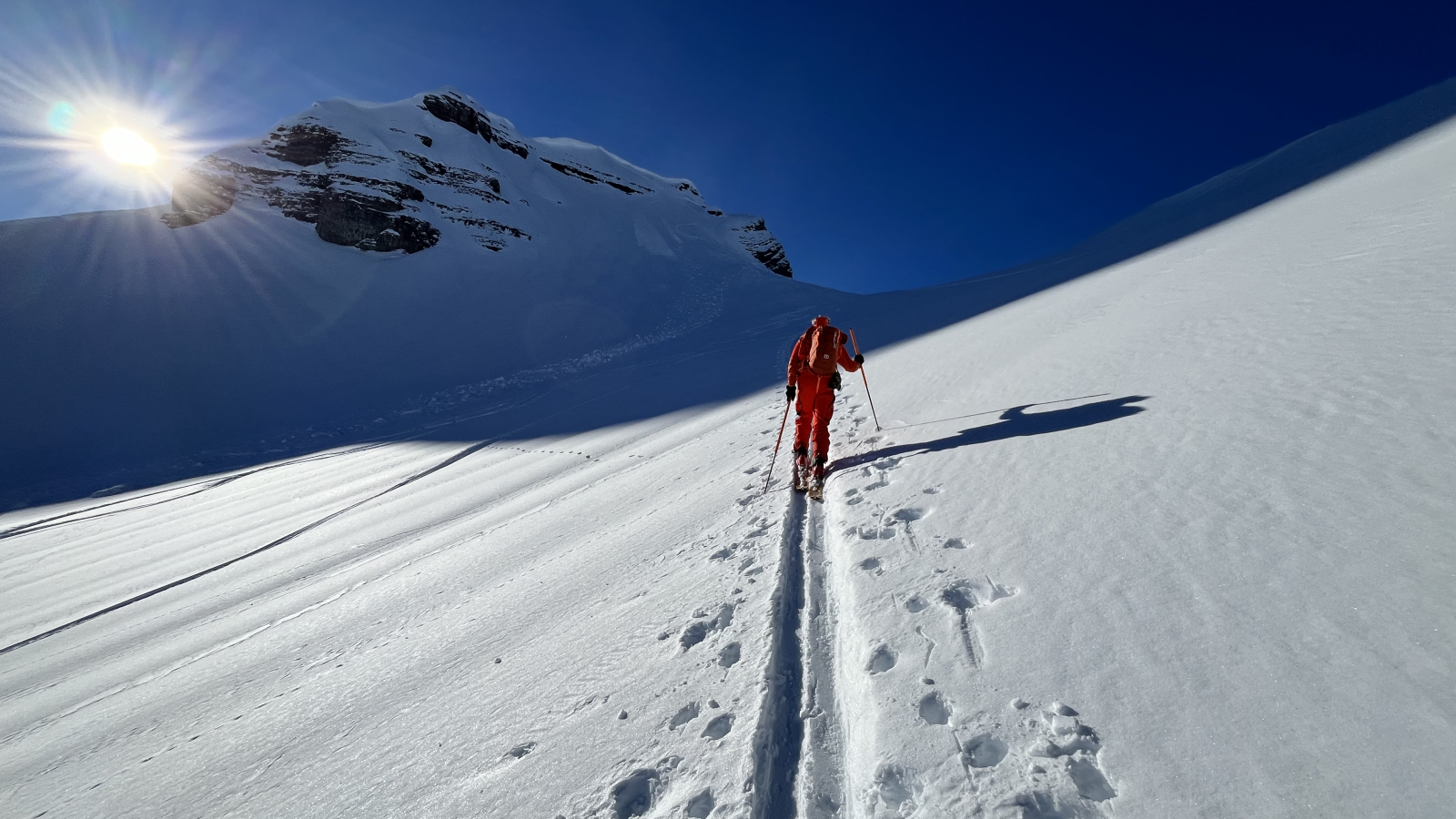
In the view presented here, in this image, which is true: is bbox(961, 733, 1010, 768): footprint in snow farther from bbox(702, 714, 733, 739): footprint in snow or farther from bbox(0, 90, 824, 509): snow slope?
bbox(0, 90, 824, 509): snow slope

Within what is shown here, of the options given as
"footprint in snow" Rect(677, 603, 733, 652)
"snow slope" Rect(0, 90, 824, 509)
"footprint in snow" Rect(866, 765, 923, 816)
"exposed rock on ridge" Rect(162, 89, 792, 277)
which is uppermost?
"exposed rock on ridge" Rect(162, 89, 792, 277)

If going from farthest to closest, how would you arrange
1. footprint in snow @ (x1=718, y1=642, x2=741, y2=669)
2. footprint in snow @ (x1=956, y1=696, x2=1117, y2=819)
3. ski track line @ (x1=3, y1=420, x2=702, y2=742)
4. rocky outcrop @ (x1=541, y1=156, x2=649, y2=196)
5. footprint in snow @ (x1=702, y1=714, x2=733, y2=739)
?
rocky outcrop @ (x1=541, y1=156, x2=649, y2=196), ski track line @ (x1=3, y1=420, x2=702, y2=742), footprint in snow @ (x1=718, y1=642, x2=741, y2=669), footprint in snow @ (x1=702, y1=714, x2=733, y2=739), footprint in snow @ (x1=956, y1=696, x2=1117, y2=819)

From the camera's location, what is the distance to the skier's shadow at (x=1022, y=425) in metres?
3.60

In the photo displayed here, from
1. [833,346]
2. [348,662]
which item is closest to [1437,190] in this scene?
[833,346]

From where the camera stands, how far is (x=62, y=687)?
334cm

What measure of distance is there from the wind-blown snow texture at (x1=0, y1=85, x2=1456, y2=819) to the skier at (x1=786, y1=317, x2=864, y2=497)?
1.48ft

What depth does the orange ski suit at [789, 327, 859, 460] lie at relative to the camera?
4426 mm

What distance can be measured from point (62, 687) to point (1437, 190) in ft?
48.2

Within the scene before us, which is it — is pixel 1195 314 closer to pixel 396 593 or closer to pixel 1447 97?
pixel 396 593

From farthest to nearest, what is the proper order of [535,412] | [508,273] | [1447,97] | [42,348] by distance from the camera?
[508,273] → [1447,97] → [42,348] → [535,412]

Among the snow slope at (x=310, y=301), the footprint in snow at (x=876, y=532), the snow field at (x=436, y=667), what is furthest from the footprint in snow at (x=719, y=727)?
the snow slope at (x=310, y=301)

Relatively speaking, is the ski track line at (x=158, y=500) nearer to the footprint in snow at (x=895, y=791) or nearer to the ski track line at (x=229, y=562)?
the ski track line at (x=229, y=562)

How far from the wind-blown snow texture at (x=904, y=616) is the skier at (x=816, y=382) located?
452 mm

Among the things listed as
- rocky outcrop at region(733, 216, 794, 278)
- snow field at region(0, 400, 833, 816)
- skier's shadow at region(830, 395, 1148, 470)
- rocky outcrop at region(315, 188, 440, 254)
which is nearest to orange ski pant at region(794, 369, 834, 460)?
skier's shadow at region(830, 395, 1148, 470)
